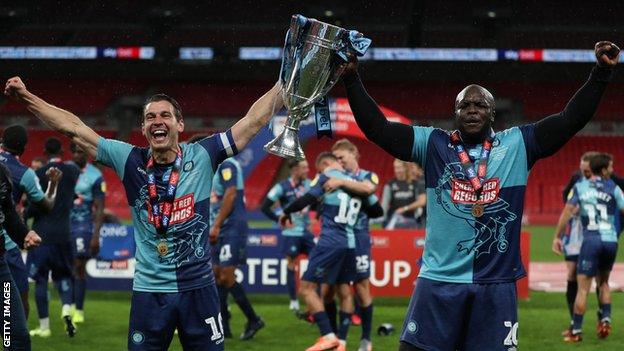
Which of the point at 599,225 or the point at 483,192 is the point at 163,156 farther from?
the point at 599,225

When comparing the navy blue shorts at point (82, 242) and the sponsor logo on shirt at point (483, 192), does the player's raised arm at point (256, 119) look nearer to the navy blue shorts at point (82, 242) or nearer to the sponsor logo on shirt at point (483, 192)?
the sponsor logo on shirt at point (483, 192)

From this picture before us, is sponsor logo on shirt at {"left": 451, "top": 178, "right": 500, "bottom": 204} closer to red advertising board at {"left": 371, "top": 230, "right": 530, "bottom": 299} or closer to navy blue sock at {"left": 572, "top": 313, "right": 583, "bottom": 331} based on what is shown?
navy blue sock at {"left": 572, "top": 313, "right": 583, "bottom": 331}

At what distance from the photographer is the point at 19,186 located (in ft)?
26.7

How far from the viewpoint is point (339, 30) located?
477 cm

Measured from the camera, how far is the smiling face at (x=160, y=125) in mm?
5223

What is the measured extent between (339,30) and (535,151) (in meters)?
1.16

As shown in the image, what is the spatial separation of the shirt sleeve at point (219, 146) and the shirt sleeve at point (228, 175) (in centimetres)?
513

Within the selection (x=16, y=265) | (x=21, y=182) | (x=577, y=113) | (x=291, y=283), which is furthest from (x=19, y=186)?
(x=291, y=283)

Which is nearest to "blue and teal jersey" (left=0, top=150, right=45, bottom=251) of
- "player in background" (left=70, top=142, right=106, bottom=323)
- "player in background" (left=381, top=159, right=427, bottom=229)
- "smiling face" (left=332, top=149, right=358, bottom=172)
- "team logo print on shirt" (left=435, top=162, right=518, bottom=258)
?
"smiling face" (left=332, top=149, right=358, bottom=172)

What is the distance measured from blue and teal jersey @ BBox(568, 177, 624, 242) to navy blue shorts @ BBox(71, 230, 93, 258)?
595cm

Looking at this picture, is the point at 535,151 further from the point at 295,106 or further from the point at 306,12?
the point at 306,12

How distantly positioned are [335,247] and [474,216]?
16.8ft

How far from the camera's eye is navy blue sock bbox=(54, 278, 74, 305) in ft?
35.9

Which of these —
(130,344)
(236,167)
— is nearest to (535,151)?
(130,344)
